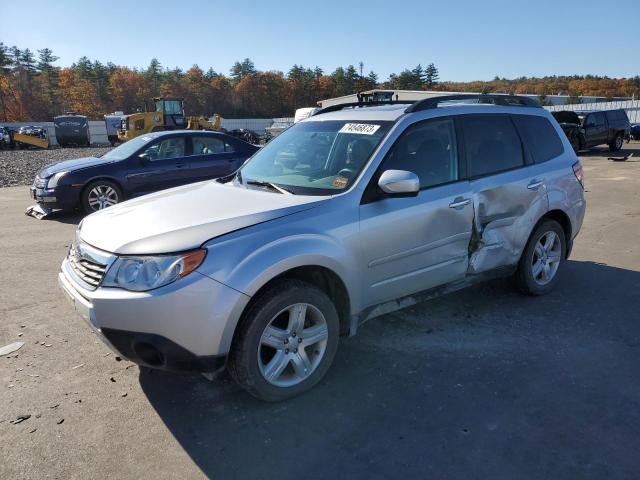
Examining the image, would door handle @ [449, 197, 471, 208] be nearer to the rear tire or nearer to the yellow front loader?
the rear tire

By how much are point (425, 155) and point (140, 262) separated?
7.45 feet

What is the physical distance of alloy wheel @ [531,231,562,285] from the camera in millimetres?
4930

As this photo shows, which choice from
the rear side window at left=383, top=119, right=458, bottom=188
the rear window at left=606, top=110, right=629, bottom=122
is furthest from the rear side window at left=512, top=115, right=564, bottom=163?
the rear window at left=606, top=110, right=629, bottom=122

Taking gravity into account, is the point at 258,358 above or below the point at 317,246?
below

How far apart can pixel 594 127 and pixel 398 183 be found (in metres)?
22.8

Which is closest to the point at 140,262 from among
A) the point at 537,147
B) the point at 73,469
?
the point at 73,469

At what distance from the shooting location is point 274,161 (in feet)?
14.1

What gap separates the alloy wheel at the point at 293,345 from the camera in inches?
122

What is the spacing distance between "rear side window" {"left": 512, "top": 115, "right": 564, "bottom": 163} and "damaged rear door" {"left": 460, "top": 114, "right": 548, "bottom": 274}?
0.34 ft

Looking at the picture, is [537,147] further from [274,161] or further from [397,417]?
[397,417]

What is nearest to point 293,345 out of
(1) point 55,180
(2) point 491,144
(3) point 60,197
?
(2) point 491,144

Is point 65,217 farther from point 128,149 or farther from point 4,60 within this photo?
point 4,60

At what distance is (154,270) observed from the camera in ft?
9.14

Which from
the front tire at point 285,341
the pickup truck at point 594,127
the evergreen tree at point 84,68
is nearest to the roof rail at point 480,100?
the front tire at point 285,341
